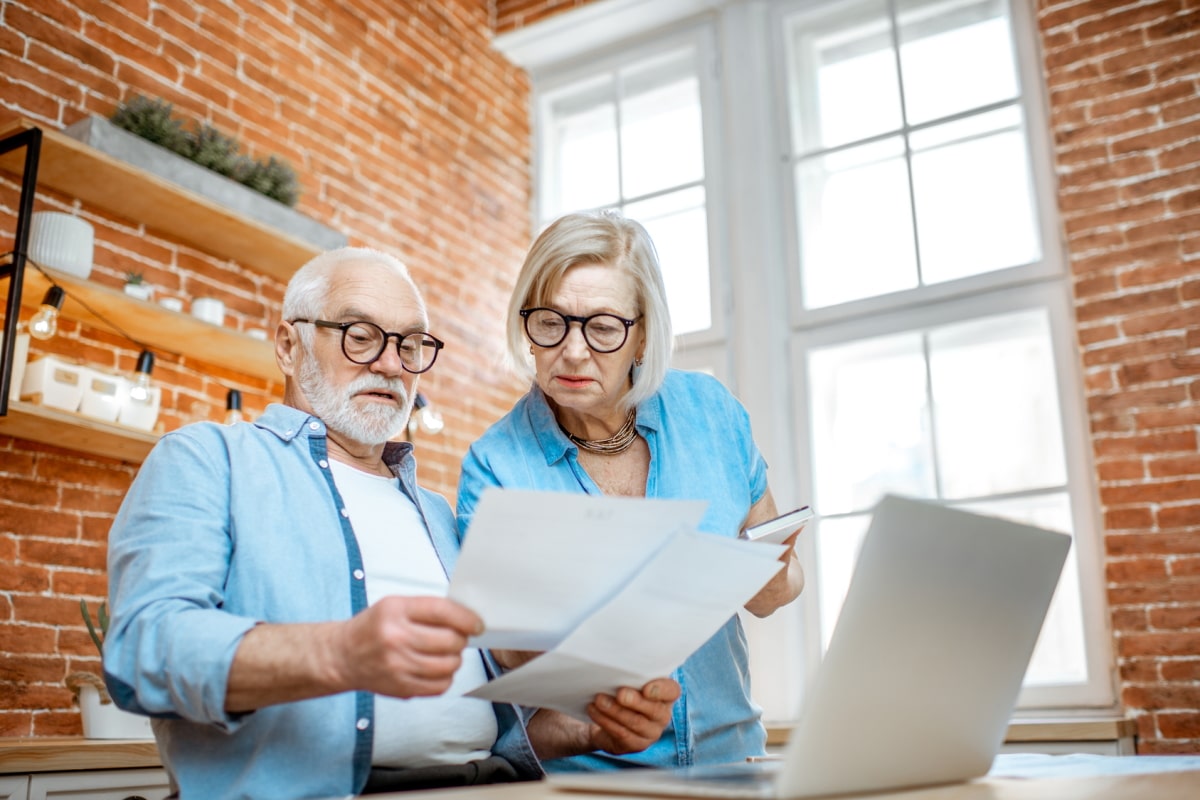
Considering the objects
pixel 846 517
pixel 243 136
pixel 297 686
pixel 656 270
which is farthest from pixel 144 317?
pixel 846 517

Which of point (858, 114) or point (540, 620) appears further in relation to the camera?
point (858, 114)

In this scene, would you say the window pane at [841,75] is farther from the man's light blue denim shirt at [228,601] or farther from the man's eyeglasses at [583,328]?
the man's light blue denim shirt at [228,601]

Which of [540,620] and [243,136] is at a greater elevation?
[243,136]

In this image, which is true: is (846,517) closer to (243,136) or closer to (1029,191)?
(1029,191)

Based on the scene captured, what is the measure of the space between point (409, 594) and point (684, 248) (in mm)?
3256

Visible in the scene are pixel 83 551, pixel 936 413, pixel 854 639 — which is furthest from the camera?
pixel 936 413

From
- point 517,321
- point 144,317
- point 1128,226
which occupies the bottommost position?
point 517,321

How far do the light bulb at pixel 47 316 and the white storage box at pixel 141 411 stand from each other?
0.87 ft

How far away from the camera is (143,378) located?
2820 mm

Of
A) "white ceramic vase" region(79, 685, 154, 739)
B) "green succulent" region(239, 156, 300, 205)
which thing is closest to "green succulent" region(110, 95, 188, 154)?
"green succulent" region(239, 156, 300, 205)

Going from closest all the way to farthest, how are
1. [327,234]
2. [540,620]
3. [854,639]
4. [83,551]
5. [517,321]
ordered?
[854,639], [540,620], [517,321], [83,551], [327,234]

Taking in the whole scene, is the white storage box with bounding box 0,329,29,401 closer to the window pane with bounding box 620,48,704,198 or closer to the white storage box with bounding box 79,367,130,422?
the white storage box with bounding box 79,367,130,422

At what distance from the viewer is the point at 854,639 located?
0.86 metres

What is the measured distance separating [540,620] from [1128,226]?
3155mm
